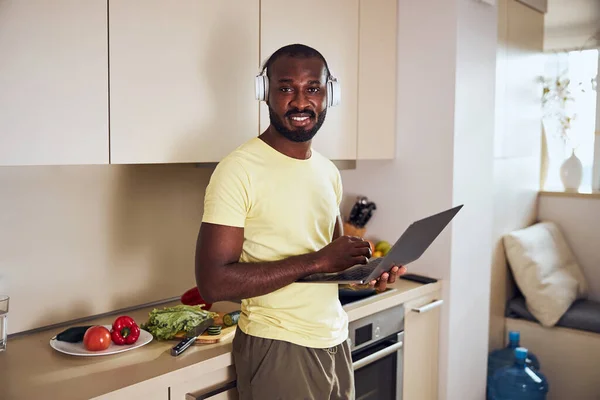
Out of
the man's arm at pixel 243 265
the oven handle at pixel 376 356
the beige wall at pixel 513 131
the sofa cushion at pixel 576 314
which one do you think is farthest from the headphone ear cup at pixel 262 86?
the sofa cushion at pixel 576 314

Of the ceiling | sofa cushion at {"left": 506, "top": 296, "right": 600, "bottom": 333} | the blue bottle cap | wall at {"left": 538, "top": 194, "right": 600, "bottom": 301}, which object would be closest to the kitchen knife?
the blue bottle cap

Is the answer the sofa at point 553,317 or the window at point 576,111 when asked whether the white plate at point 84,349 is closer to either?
the sofa at point 553,317

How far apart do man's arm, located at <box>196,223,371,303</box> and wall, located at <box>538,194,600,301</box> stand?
A: 7.40 ft

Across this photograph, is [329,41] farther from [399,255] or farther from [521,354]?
[521,354]

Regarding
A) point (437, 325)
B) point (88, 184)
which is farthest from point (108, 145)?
point (437, 325)

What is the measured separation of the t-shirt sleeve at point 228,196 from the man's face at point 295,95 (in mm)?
170

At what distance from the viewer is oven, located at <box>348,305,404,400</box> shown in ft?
6.50

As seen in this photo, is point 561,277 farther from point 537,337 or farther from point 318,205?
point 318,205

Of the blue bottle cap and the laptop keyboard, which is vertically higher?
the laptop keyboard

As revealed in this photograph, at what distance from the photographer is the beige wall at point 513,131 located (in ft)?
9.64

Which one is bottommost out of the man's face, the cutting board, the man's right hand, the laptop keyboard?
the cutting board

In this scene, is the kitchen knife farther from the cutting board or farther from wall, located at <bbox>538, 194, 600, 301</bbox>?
wall, located at <bbox>538, 194, 600, 301</bbox>

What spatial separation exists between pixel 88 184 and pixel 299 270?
2.54ft

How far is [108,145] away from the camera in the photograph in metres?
1.51
